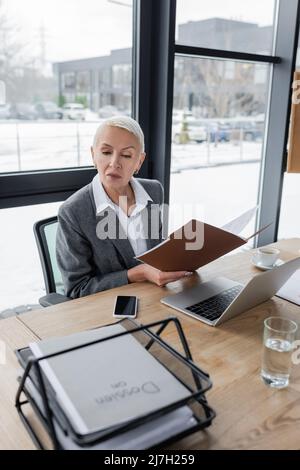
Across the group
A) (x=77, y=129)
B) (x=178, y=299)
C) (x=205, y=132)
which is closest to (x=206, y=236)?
(x=178, y=299)

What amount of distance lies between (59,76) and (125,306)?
1.17 meters

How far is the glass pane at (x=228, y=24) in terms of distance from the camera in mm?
2260

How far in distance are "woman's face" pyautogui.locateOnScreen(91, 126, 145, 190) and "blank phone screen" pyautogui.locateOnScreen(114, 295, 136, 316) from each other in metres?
0.47

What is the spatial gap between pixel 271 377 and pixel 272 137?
2.18 meters

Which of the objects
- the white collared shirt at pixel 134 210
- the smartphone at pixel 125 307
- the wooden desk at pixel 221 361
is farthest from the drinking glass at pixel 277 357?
the white collared shirt at pixel 134 210

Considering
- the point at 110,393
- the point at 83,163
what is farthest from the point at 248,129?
the point at 110,393

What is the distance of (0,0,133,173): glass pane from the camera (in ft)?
5.83

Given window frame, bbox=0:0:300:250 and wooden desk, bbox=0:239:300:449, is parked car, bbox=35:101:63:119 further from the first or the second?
wooden desk, bbox=0:239:300:449

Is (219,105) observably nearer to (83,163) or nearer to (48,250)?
(83,163)

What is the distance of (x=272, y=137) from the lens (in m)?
2.82

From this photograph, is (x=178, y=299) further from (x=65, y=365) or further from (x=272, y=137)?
(x=272, y=137)

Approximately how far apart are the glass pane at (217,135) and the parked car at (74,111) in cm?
51

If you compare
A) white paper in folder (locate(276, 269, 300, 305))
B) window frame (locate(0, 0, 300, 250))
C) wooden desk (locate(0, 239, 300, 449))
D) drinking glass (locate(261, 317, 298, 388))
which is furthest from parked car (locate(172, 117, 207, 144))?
drinking glass (locate(261, 317, 298, 388))

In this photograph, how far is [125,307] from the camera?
1.24 m
